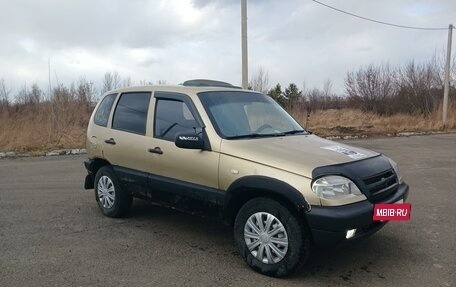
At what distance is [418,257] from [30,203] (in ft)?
18.0

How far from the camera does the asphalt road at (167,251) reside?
12.5 feet

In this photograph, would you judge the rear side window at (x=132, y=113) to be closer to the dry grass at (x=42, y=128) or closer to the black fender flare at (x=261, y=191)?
the black fender flare at (x=261, y=191)

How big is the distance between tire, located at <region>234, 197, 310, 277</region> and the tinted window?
1.14m

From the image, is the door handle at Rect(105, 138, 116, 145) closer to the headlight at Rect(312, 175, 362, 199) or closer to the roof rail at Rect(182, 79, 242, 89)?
the roof rail at Rect(182, 79, 242, 89)

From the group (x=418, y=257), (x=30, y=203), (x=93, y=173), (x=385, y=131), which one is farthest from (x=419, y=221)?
(x=385, y=131)

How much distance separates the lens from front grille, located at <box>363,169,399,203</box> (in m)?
3.79

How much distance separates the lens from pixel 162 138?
4812 mm

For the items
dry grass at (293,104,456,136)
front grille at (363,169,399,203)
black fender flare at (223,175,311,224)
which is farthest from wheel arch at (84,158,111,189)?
dry grass at (293,104,456,136)

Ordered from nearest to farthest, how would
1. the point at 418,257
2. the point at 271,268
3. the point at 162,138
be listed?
1. the point at 271,268
2. the point at 418,257
3. the point at 162,138

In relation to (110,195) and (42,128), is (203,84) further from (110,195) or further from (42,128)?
(42,128)

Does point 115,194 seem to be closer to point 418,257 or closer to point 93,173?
point 93,173

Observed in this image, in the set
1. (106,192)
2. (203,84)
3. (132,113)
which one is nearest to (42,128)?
(106,192)

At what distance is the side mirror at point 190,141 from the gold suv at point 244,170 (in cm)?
1

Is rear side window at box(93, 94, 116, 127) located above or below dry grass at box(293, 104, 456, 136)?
above
